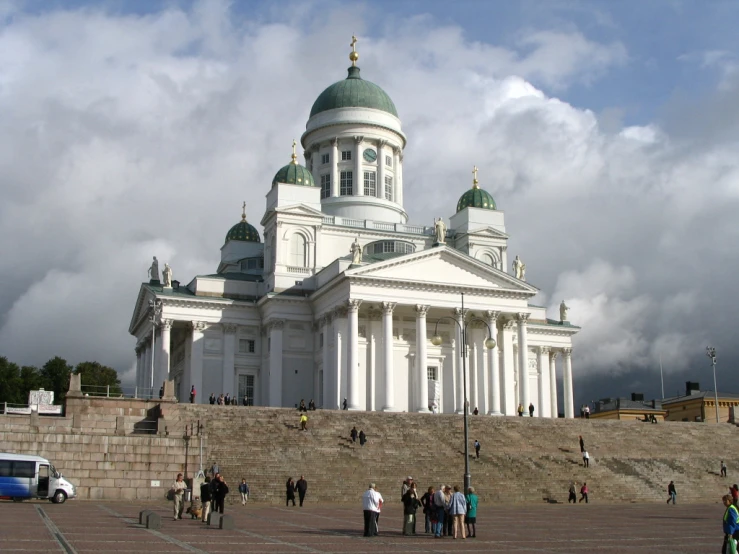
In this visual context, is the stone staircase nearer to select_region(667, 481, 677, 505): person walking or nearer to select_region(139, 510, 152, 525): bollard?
select_region(667, 481, 677, 505): person walking

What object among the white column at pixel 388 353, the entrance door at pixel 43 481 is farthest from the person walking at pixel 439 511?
the white column at pixel 388 353

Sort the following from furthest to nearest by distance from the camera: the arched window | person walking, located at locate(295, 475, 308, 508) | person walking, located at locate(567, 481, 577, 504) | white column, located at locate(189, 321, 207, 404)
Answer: the arched window < white column, located at locate(189, 321, 207, 404) < person walking, located at locate(567, 481, 577, 504) < person walking, located at locate(295, 475, 308, 508)

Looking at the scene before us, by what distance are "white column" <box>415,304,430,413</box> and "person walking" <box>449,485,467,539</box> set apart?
3365 centimetres

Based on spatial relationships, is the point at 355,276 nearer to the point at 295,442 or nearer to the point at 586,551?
the point at 295,442

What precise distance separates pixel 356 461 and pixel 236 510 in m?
10.4

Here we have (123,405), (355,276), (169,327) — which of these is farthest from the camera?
(169,327)

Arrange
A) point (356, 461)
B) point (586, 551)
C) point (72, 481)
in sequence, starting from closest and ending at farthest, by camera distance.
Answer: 1. point (586, 551)
2. point (72, 481)
3. point (356, 461)

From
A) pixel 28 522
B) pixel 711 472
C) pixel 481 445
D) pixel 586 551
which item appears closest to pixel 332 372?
pixel 481 445

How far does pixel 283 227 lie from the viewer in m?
67.4

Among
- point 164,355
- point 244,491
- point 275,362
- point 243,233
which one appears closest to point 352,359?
point 275,362

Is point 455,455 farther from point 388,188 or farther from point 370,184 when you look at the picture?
point 388,188

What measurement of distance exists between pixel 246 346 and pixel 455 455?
80.8 ft

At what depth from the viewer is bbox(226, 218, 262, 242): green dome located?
7862 cm

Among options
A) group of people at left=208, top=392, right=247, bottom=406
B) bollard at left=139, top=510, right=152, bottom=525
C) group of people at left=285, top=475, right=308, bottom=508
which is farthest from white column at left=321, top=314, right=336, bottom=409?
bollard at left=139, top=510, right=152, bottom=525
